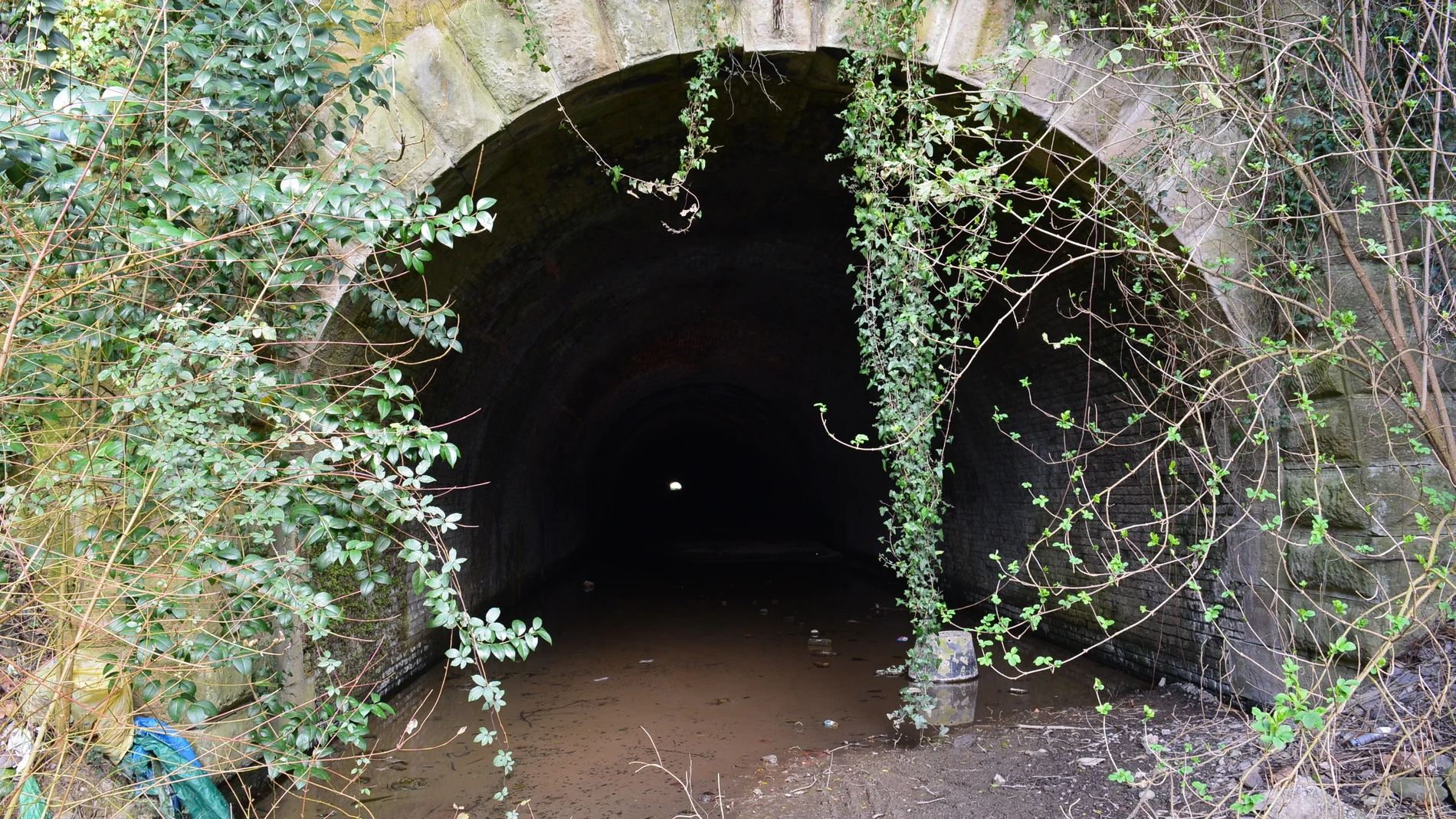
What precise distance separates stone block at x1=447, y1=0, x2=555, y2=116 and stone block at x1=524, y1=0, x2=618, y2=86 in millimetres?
91

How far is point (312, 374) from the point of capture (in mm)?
4281

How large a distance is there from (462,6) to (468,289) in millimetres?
2132

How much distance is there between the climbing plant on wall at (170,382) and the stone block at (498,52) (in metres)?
0.72

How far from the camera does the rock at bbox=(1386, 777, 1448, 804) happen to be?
323 centimetres

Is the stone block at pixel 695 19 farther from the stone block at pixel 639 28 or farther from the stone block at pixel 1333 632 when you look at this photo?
the stone block at pixel 1333 632

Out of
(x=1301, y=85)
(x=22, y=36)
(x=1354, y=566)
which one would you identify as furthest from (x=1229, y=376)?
(x=22, y=36)

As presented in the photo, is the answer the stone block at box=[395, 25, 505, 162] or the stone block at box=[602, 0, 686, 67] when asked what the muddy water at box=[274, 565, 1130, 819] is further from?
the stone block at box=[602, 0, 686, 67]

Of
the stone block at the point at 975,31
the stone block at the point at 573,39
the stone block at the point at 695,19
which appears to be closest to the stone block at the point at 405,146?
the stone block at the point at 573,39

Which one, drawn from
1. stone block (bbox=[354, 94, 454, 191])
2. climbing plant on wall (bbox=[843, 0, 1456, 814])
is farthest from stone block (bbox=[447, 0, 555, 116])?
climbing plant on wall (bbox=[843, 0, 1456, 814])

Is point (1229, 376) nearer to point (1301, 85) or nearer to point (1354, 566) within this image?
point (1354, 566)

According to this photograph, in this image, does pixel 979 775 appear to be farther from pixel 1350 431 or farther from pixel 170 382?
pixel 170 382

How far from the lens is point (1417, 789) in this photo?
335 centimetres

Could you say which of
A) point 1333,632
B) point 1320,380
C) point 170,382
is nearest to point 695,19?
point 170,382

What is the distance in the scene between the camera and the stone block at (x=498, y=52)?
4234 millimetres
